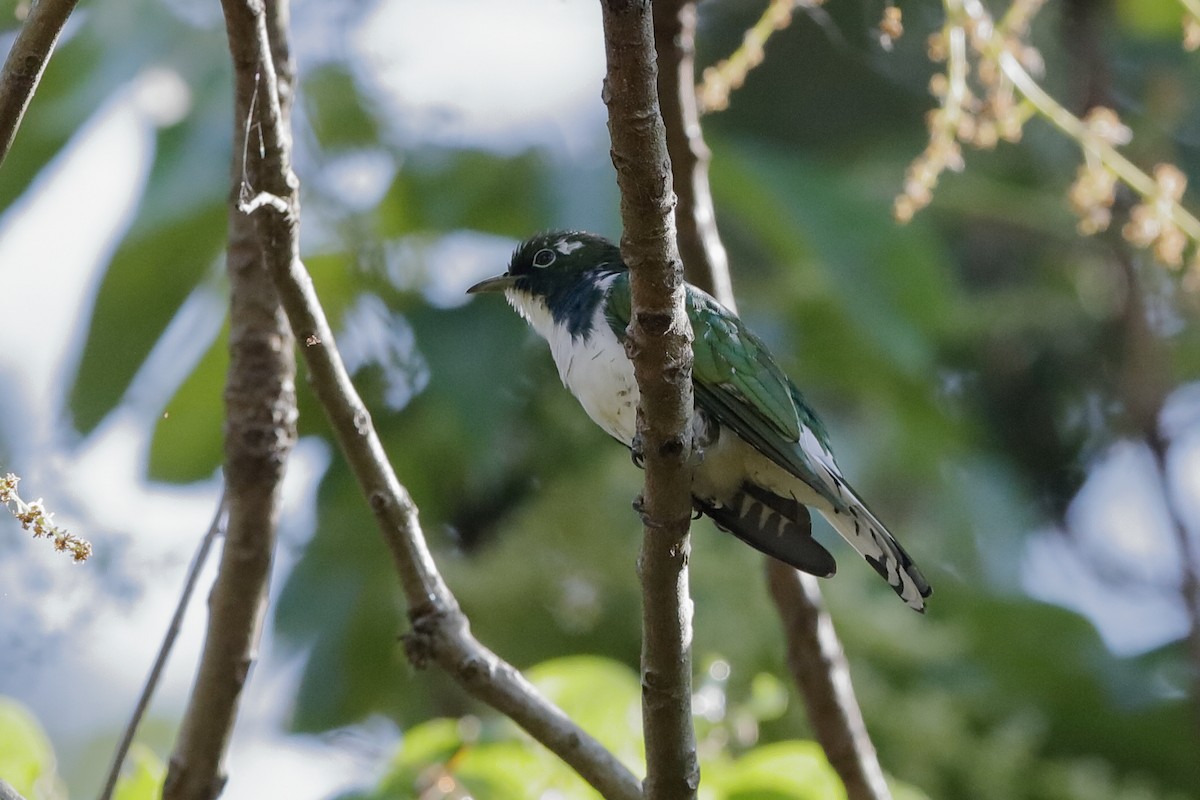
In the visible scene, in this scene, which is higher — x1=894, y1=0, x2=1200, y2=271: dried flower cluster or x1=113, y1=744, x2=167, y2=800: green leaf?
x1=894, y1=0, x2=1200, y2=271: dried flower cluster

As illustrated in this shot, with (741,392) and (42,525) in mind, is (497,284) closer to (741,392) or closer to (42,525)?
(741,392)

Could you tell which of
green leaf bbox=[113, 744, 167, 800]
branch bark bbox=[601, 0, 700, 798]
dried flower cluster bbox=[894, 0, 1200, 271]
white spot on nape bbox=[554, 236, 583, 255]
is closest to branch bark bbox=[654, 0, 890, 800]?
white spot on nape bbox=[554, 236, 583, 255]

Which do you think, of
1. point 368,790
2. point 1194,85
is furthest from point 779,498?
point 1194,85

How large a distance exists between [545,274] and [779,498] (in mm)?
772

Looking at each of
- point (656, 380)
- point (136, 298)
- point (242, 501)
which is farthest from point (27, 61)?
point (136, 298)

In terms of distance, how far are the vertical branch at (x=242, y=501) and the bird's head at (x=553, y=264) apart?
59 cm

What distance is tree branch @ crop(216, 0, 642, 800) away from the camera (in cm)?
205

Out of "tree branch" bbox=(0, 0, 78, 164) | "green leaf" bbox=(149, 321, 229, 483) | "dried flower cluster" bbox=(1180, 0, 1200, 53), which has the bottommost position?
"tree branch" bbox=(0, 0, 78, 164)

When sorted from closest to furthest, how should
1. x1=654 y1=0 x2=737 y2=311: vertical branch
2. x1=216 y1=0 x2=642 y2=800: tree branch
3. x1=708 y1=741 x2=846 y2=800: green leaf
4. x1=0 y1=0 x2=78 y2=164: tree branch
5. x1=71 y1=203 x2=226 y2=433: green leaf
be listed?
1. x1=0 y1=0 x2=78 y2=164: tree branch
2. x1=216 y1=0 x2=642 y2=800: tree branch
3. x1=708 y1=741 x2=846 y2=800: green leaf
4. x1=654 y1=0 x2=737 y2=311: vertical branch
5. x1=71 y1=203 x2=226 y2=433: green leaf

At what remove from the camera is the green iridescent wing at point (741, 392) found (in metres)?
2.75

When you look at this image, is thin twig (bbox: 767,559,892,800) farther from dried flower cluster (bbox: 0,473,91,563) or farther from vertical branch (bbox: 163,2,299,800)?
dried flower cluster (bbox: 0,473,91,563)

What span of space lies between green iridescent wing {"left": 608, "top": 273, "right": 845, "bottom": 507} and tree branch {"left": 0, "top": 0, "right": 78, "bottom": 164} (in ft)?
4.46

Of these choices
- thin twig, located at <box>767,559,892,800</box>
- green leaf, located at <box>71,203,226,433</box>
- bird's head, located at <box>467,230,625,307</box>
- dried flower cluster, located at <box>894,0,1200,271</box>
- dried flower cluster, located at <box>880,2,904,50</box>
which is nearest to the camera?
dried flower cluster, located at <box>880,2,904,50</box>

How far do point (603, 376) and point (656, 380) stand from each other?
948mm
